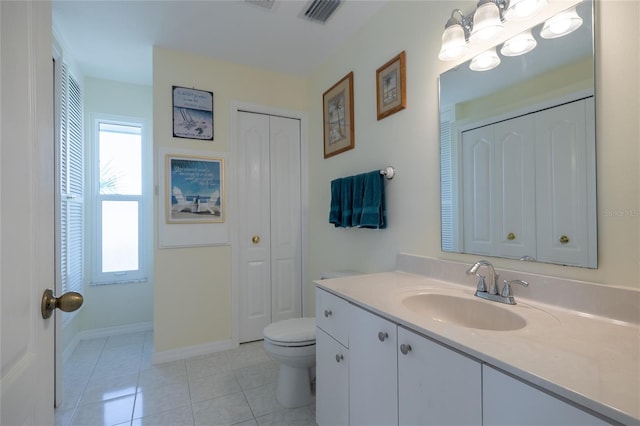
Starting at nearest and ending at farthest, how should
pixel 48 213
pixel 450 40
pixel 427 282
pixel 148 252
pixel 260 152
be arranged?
pixel 48 213, pixel 450 40, pixel 427 282, pixel 260 152, pixel 148 252

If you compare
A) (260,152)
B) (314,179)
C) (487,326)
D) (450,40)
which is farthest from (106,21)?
(487,326)

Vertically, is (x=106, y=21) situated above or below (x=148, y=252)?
above

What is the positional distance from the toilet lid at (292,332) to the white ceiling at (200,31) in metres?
2.09

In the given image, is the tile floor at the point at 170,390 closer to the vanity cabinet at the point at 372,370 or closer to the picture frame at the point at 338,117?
the vanity cabinet at the point at 372,370

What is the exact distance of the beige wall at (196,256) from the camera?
2.38 metres

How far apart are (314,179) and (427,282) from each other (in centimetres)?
165

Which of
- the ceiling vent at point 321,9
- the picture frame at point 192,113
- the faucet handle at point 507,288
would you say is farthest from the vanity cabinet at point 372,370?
the picture frame at point 192,113

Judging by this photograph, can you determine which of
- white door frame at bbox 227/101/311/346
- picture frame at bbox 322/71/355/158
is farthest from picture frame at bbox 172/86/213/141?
picture frame at bbox 322/71/355/158

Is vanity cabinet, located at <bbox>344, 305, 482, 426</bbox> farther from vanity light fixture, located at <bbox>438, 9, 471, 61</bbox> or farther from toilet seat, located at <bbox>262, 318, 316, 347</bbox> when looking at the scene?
vanity light fixture, located at <bbox>438, 9, 471, 61</bbox>

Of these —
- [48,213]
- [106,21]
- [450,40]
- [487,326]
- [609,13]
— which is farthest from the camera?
[106,21]

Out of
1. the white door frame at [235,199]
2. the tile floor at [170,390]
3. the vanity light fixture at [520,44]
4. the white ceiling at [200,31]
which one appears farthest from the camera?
the white door frame at [235,199]

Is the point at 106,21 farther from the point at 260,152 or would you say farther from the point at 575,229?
the point at 575,229

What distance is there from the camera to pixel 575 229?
3.35ft

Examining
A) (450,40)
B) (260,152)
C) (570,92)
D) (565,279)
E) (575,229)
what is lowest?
(565,279)
